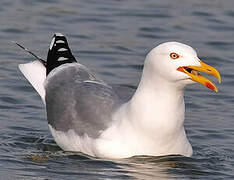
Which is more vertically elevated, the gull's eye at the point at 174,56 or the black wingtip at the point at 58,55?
the gull's eye at the point at 174,56

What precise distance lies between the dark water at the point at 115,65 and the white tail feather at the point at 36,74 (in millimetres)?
478

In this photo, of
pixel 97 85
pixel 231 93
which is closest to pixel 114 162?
pixel 97 85

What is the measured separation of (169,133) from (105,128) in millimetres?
628

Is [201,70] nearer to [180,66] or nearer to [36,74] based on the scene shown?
[180,66]

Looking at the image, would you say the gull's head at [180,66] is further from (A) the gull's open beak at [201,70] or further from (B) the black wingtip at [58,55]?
(B) the black wingtip at [58,55]

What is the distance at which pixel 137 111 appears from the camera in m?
9.17

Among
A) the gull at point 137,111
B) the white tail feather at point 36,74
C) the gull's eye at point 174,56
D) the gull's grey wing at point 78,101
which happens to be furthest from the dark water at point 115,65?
the gull's eye at point 174,56

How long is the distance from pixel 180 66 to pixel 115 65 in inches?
189

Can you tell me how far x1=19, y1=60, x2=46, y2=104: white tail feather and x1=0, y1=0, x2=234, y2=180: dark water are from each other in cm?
48

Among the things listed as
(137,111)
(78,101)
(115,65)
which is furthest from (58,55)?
(115,65)

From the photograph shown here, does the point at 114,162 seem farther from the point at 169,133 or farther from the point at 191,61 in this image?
the point at 191,61

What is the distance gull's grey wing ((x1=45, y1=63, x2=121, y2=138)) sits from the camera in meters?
9.47

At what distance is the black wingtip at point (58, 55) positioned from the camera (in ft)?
35.3

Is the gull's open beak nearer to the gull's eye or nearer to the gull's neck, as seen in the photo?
the gull's eye
